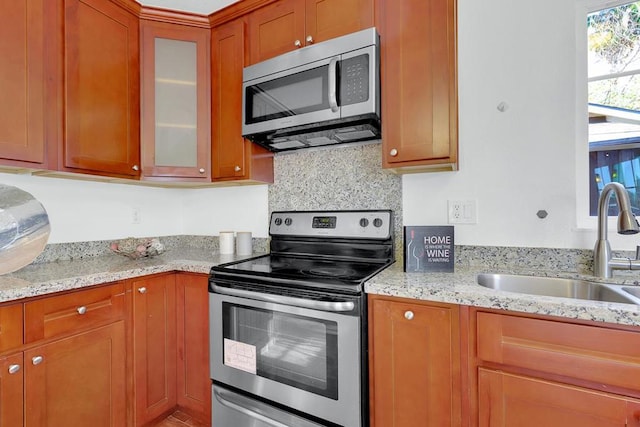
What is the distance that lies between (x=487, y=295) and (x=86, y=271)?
1775 mm

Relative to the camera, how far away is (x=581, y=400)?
941 millimetres

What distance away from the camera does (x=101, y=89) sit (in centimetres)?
178

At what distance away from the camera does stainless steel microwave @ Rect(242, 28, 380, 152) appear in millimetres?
1515

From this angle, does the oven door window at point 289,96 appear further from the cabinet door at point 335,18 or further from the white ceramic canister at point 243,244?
the white ceramic canister at point 243,244

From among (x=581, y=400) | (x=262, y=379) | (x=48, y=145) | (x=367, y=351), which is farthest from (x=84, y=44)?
(x=581, y=400)

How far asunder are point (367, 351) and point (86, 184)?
6.55 feet

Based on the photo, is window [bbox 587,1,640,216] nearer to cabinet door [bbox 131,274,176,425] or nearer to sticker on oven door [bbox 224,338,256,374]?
sticker on oven door [bbox 224,338,256,374]

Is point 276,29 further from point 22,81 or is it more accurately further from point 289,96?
point 22,81

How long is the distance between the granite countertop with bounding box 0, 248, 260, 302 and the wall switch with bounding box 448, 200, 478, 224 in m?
1.31

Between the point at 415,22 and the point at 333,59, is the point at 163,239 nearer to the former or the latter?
the point at 333,59

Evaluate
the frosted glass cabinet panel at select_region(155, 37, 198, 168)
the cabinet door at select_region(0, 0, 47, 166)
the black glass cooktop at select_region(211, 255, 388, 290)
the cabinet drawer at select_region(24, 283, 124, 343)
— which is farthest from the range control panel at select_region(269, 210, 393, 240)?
the cabinet door at select_region(0, 0, 47, 166)

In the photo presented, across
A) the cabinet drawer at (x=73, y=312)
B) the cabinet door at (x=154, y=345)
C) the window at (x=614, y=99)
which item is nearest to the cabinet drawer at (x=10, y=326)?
the cabinet drawer at (x=73, y=312)

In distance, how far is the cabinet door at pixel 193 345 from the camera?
1.75 m

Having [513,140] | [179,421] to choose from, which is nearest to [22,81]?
[179,421]
